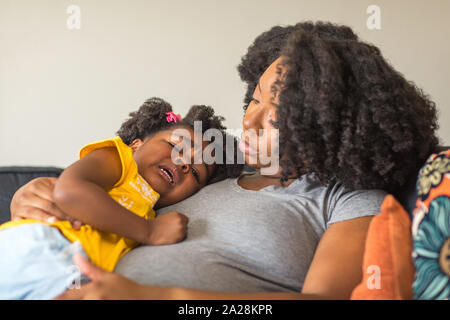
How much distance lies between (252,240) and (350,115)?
384 mm

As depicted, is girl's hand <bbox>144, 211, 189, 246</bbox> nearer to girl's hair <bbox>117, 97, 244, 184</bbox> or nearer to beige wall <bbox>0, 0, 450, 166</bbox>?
girl's hair <bbox>117, 97, 244, 184</bbox>

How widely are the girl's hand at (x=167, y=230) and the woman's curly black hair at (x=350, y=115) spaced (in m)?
0.33

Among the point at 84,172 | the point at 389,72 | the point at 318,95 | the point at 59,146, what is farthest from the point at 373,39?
the point at 59,146

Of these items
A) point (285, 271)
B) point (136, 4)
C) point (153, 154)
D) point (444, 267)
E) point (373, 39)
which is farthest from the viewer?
point (136, 4)

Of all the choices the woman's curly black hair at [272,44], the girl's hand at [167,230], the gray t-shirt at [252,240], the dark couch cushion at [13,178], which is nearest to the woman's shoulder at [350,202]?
the gray t-shirt at [252,240]

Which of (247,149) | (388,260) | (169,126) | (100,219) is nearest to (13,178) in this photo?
(169,126)

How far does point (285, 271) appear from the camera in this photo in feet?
2.92

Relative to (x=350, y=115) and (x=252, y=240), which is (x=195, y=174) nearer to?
(x=252, y=240)

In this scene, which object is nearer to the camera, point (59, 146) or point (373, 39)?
point (373, 39)

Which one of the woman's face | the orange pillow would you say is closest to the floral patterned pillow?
the orange pillow

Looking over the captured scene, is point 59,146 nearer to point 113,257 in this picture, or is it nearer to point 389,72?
point 113,257

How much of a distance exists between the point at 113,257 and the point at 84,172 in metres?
0.22

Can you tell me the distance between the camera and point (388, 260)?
70cm

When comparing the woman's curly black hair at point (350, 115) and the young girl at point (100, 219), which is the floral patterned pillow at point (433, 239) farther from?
the young girl at point (100, 219)
